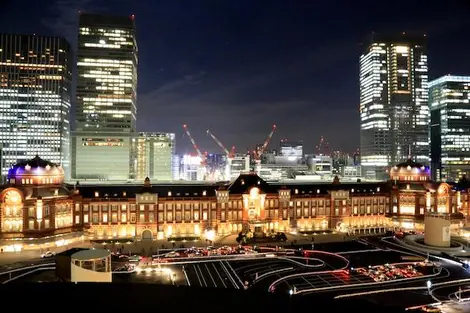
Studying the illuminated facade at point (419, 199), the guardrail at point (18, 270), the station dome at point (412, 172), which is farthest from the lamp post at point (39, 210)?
the station dome at point (412, 172)

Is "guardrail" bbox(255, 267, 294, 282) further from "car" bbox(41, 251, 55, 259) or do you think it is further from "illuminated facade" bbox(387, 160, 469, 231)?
"illuminated facade" bbox(387, 160, 469, 231)

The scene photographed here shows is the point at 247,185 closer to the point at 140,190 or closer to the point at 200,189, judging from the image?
the point at 200,189

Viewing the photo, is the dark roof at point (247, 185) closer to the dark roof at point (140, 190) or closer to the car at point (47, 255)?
the dark roof at point (140, 190)

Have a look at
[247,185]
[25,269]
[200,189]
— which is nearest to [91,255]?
[25,269]

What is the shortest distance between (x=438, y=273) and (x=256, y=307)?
6227cm

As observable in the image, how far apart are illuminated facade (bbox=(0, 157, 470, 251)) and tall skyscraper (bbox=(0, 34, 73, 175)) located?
325ft

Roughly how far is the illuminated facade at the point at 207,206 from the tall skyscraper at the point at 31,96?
3901 inches

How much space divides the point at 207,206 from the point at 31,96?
425ft

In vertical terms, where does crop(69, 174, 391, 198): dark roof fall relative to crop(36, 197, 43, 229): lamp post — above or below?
above

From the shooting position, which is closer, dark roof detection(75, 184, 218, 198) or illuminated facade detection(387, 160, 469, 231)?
dark roof detection(75, 184, 218, 198)

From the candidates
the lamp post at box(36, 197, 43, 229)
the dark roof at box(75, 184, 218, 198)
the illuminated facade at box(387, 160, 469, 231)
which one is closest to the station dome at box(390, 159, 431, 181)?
the illuminated facade at box(387, 160, 469, 231)

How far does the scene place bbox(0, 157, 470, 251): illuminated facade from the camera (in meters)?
89.1

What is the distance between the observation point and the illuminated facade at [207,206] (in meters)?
89.1

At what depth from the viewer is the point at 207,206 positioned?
340 ft
